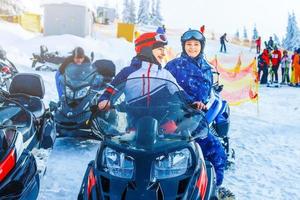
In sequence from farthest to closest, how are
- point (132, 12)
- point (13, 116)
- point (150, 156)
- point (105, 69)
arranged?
point (132, 12)
point (105, 69)
point (13, 116)
point (150, 156)

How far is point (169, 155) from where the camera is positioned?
2945 millimetres

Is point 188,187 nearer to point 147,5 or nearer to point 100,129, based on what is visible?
point 100,129

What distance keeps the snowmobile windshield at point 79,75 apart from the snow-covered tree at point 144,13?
246 ft

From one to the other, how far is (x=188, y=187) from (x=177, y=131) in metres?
0.44

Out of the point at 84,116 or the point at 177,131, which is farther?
the point at 84,116

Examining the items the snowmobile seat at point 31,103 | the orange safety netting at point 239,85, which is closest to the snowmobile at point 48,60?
the orange safety netting at point 239,85

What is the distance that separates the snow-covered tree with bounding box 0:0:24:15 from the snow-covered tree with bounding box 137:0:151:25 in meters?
31.4

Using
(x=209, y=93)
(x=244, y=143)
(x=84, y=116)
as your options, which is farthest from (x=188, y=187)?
(x=244, y=143)

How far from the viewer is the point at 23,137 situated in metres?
4.20

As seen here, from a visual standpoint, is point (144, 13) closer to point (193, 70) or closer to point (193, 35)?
point (193, 35)

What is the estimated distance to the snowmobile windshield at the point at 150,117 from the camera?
9.87ft

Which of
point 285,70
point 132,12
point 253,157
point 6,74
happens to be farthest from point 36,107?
point 132,12

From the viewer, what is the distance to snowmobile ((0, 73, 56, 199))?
10.8 feet

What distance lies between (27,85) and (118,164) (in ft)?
9.42
